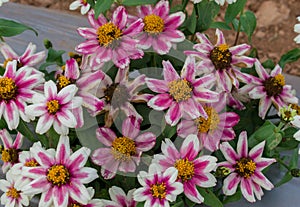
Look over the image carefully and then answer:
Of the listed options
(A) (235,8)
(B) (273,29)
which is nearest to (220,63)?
(A) (235,8)

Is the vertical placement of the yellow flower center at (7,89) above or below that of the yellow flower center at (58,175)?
above

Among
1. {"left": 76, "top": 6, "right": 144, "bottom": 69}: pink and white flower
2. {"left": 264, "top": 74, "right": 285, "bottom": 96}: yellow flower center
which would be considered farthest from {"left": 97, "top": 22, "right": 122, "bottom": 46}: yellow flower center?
{"left": 264, "top": 74, "right": 285, "bottom": 96}: yellow flower center

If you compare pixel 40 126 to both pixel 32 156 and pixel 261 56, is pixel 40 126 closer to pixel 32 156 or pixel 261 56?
pixel 32 156

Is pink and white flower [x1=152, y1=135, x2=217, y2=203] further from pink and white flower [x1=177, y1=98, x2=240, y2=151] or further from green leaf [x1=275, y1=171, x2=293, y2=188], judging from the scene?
green leaf [x1=275, y1=171, x2=293, y2=188]

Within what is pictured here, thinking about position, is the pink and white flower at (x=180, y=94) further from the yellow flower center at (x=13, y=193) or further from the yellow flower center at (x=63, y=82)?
the yellow flower center at (x=13, y=193)

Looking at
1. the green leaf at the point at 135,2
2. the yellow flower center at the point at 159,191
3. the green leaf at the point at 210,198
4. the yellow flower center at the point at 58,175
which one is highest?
the green leaf at the point at 135,2

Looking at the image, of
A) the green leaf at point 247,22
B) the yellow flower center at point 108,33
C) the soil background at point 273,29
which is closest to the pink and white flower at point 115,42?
the yellow flower center at point 108,33
